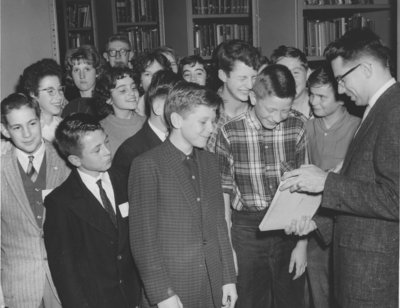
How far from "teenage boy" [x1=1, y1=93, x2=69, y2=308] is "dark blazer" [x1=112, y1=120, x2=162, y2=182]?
1.06 feet

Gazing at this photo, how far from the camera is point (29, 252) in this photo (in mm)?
2008

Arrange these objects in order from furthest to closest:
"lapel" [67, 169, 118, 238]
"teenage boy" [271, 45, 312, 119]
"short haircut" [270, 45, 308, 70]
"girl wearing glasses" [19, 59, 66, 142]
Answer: "short haircut" [270, 45, 308, 70], "teenage boy" [271, 45, 312, 119], "girl wearing glasses" [19, 59, 66, 142], "lapel" [67, 169, 118, 238]

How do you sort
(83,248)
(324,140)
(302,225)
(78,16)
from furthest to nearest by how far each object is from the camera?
(78,16), (324,140), (302,225), (83,248)

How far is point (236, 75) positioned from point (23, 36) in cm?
165

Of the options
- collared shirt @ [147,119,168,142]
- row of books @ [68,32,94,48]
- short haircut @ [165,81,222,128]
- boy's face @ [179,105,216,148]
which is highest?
row of books @ [68,32,94,48]

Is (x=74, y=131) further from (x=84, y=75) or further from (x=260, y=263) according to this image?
(x=84, y=75)

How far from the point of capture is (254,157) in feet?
7.65

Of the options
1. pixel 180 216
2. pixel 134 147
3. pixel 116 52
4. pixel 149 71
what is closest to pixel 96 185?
pixel 134 147

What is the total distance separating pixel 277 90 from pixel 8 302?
162 centimetres

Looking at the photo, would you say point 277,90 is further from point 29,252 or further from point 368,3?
point 368,3

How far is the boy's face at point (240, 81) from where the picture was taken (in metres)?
2.64

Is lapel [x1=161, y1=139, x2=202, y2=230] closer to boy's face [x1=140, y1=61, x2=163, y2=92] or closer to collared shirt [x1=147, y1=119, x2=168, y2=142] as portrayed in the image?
collared shirt [x1=147, y1=119, x2=168, y2=142]

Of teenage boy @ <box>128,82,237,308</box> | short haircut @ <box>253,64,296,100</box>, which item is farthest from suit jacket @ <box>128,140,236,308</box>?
short haircut @ <box>253,64,296,100</box>

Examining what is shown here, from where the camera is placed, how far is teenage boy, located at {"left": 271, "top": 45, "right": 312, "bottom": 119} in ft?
9.36
